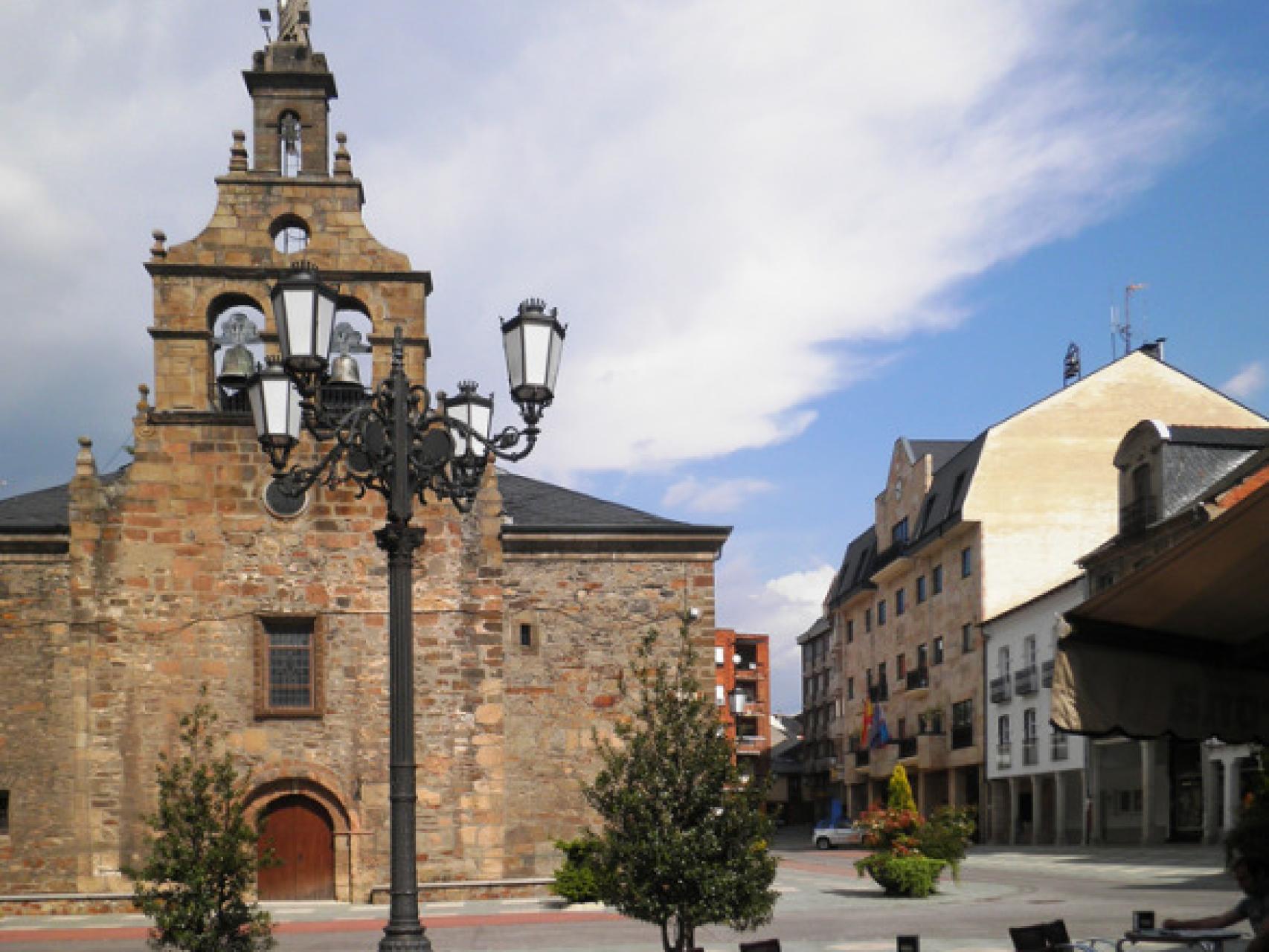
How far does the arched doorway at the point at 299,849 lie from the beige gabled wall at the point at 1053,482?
28.3m

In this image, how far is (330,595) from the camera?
26.2 metres

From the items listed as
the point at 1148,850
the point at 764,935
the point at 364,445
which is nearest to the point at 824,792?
the point at 1148,850

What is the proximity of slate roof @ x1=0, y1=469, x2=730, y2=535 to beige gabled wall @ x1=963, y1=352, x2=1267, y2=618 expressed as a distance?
872 inches

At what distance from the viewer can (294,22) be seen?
90.3ft

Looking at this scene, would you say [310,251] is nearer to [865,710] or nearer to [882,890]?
[882,890]

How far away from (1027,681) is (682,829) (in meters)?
34.9

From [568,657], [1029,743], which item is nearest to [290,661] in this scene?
[568,657]

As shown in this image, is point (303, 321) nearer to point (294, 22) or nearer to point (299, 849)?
point (299, 849)

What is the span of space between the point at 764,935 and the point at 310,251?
15105 millimetres

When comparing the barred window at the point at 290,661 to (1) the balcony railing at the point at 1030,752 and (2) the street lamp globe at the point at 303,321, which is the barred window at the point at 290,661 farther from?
(1) the balcony railing at the point at 1030,752

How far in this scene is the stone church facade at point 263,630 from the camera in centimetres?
2558

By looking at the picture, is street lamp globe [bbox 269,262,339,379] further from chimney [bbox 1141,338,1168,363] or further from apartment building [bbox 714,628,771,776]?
apartment building [bbox 714,628,771,776]

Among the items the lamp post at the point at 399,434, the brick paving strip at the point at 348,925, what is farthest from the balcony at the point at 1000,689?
the lamp post at the point at 399,434

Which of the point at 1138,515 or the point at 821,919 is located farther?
the point at 1138,515
